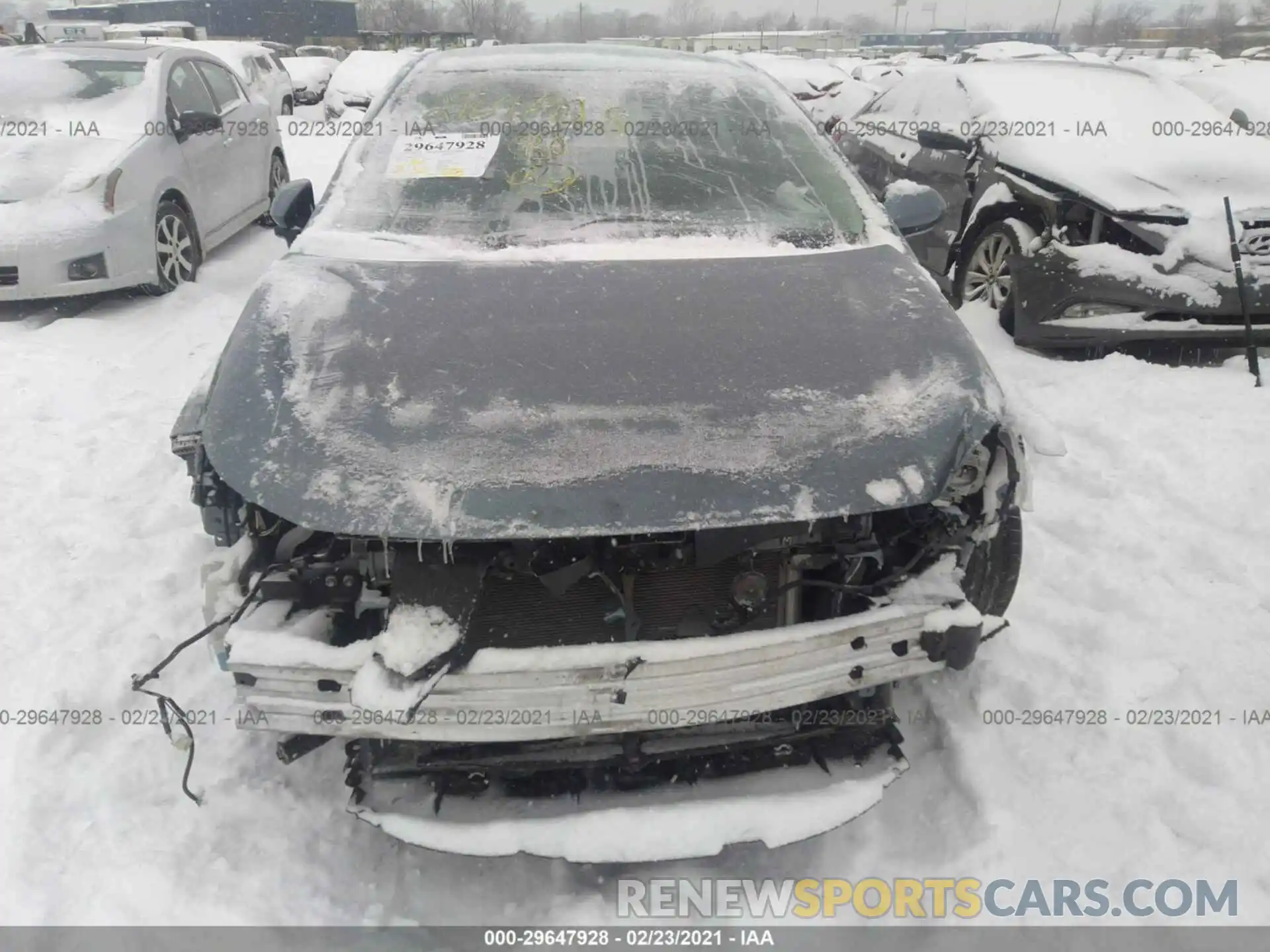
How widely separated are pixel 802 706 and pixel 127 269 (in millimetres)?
5287

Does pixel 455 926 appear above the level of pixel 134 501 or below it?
below

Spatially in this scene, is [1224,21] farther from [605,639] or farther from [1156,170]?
[605,639]

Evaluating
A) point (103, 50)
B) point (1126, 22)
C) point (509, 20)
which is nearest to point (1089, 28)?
point (1126, 22)

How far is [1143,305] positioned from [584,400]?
4.17 meters

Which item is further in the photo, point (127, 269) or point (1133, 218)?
point (127, 269)

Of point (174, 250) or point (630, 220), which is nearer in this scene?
point (630, 220)

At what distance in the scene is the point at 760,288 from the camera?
2.52 metres

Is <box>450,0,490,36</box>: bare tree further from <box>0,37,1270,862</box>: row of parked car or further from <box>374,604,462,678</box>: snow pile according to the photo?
<box>374,604,462,678</box>: snow pile

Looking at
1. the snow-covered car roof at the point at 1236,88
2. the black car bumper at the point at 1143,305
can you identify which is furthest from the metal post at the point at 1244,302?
the snow-covered car roof at the point at 1236,88

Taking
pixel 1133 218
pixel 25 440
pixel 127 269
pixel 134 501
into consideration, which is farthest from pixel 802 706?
pixel 127 269

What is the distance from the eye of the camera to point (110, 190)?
5.55m

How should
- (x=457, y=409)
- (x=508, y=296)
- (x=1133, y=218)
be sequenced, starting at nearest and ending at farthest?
(x=457, y=409), (x=508, y=296), (x=1133, y=218)

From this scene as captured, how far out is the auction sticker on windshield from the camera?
306cm

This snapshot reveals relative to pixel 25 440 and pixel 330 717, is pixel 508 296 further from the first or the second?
pixel 25 440
